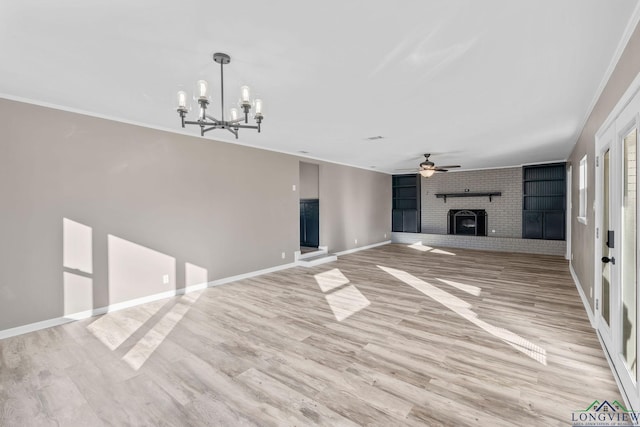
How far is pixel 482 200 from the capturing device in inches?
367

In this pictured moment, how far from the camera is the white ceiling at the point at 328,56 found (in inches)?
72.1

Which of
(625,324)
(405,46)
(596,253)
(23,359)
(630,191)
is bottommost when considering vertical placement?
(23,359)

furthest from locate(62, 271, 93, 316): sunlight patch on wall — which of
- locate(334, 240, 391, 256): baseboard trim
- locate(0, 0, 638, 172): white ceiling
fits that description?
locate(334, 240, 391, 256): baseboard trim

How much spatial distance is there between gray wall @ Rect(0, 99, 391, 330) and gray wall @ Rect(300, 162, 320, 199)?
3.81 feet

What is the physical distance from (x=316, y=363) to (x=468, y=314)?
2.14m

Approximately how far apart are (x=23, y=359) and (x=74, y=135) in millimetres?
2439

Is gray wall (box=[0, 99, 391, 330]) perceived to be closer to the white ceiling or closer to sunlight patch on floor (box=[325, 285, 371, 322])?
the white ceiling

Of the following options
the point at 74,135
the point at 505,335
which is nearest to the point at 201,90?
the point at 74,135

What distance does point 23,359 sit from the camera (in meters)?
2.67

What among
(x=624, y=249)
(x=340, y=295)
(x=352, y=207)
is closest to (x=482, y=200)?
(x=352, y=207)

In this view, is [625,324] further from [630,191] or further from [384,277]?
[384,277]

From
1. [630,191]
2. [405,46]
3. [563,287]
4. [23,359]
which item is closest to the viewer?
[630,191]

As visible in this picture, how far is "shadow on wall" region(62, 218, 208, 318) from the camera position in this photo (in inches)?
139

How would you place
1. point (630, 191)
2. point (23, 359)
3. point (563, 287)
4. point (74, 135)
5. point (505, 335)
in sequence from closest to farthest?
point (630, 191), point (23, 359), point (505, 335), point (74, 135), point (563, 287)
